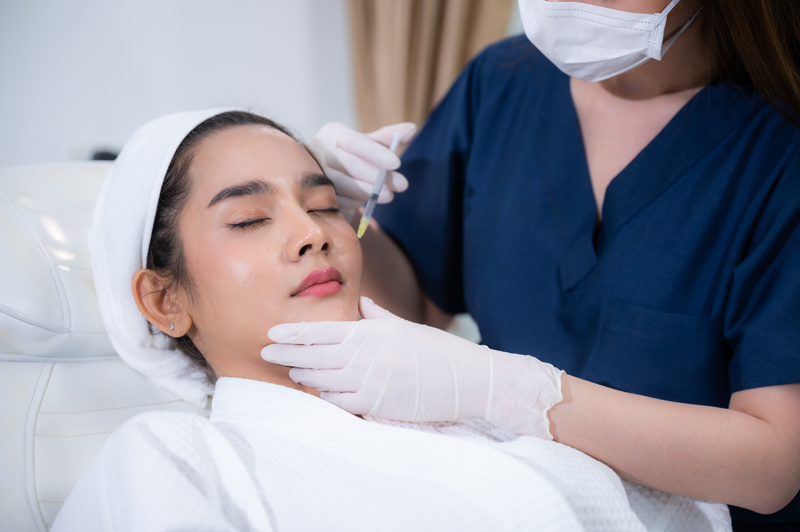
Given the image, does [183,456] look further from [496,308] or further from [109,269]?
[496,308]

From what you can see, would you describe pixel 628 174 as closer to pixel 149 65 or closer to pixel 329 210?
pixel 329 210

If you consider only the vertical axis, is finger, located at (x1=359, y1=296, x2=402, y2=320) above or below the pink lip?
below

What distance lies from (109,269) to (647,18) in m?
1.10

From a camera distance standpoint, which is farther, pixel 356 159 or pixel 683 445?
pixel 356 159

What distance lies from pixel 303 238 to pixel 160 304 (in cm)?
35

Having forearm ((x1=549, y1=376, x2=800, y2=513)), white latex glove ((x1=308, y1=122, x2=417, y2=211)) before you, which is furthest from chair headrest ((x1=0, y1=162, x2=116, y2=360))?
forearm ((x1=549, y1=376, x2=800, y2=513))

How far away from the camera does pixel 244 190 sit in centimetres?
93

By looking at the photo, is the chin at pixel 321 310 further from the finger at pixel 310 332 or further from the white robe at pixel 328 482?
the white robe at pixel 328 482

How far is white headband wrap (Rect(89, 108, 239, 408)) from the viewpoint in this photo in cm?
97

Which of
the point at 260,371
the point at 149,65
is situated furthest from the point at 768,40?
the point at 149,65

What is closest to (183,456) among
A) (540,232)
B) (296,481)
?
(296,481)

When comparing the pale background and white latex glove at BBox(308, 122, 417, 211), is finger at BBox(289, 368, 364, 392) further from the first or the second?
the pale background

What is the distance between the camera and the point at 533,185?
1.21 metres

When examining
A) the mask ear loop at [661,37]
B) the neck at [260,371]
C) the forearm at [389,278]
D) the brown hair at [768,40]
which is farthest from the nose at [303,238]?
the brown hair at [768,40]
